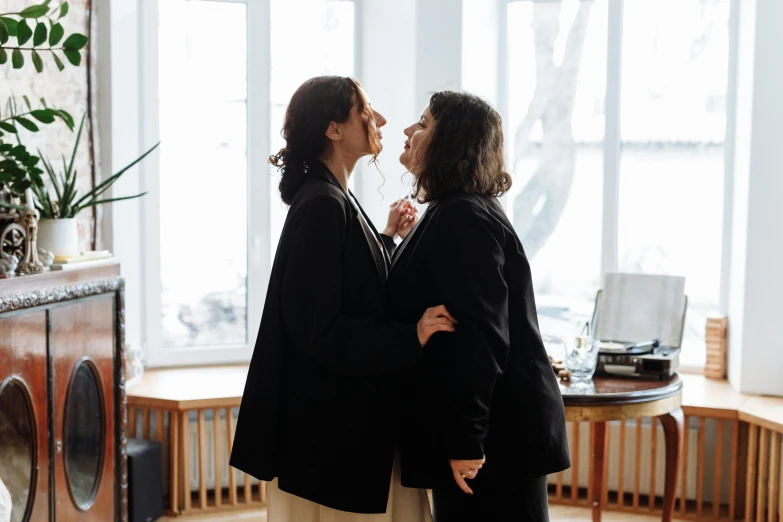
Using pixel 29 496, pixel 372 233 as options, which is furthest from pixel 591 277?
pixel 29 496

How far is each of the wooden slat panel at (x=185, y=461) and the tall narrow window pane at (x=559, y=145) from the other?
6.49ft

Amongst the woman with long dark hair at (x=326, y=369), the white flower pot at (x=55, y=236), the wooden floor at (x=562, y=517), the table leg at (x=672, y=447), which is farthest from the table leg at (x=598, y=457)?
the white flower pot at (x=55, y=236)

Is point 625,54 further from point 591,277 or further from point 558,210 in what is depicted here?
point 591,277

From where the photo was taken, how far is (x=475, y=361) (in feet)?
6.17

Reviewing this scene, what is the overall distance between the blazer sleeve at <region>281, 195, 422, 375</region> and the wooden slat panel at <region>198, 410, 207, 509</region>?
2.21 m

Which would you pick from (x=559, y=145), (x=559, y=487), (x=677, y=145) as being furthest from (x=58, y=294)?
(x=677, y=145)

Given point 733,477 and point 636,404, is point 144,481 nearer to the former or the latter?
point 636,404

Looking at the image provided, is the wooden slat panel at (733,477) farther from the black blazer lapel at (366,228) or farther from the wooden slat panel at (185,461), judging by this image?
the wooden slat panel at (185,461)

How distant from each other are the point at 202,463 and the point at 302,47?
2287 mm

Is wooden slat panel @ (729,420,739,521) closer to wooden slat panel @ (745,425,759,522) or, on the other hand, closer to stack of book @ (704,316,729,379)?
wooden slat panel @ (745,425,759,522)

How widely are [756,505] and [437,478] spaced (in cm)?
241

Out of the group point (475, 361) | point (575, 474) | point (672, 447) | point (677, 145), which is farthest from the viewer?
point (677, 145)

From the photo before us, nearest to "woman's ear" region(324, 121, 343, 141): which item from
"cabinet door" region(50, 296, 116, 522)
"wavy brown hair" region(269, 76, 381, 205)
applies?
"wavy brown hair" region(269, 76, 381, 205)

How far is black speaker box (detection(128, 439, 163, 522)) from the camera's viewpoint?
12.0 feet
